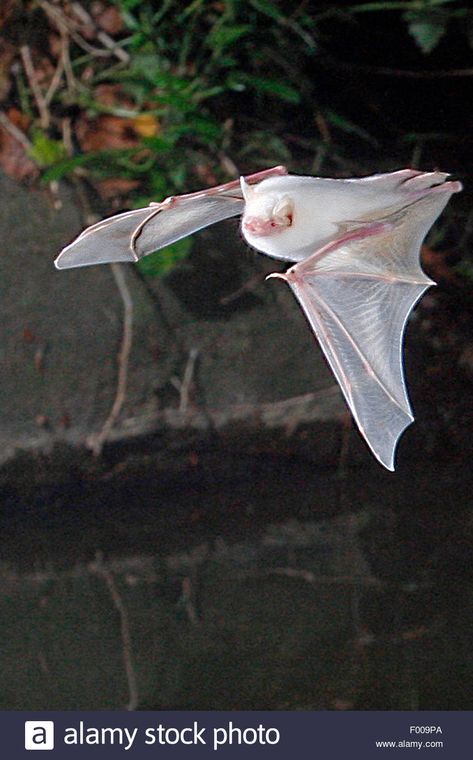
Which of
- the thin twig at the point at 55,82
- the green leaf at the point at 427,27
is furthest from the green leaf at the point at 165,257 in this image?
the green leaf at the point at 427,27

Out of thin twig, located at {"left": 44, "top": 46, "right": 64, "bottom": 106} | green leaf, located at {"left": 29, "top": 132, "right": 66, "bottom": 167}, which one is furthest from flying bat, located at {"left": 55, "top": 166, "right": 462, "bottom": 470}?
thin twig, located at {"left": 44, "top": 46, "right": 64, "bottom": 106}

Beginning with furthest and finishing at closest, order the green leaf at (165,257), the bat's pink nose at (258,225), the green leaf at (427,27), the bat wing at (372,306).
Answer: the green leaf at (165,257), the green leaf at (427,27), the bat wing at (372,306), the bat's pink nose at (258,225)

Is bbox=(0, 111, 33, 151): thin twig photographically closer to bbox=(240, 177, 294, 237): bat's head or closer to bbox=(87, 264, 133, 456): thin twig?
bbox=(87, 264, 133, 456): thin twig

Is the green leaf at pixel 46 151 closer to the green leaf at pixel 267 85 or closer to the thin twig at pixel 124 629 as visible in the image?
the green leaf at pixel 267 85

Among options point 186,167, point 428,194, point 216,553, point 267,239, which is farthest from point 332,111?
point 267,239

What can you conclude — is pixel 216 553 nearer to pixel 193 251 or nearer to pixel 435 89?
pixel 193 251
